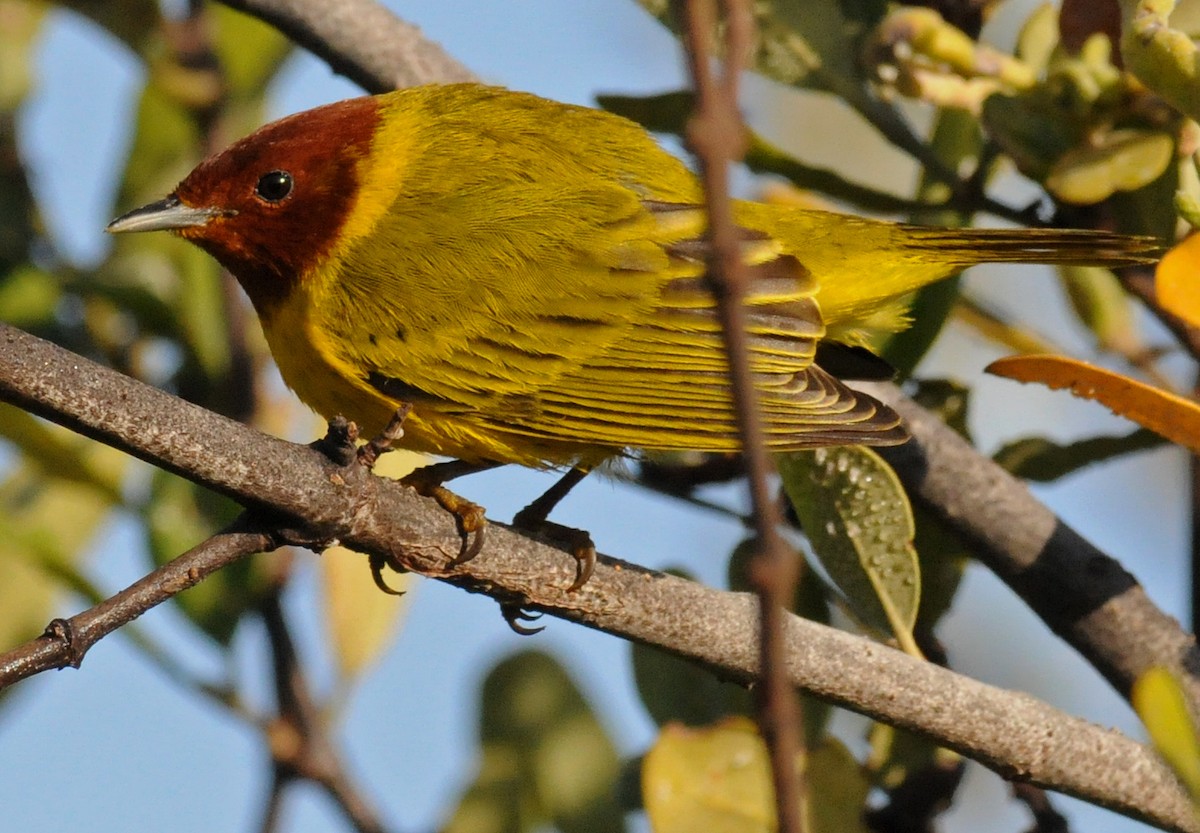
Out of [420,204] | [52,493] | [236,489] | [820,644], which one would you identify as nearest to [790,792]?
[236,489]

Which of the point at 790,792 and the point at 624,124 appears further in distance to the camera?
the point at 624,124

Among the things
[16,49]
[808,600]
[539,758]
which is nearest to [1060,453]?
[808,600]

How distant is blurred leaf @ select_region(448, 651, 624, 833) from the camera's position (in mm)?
3070

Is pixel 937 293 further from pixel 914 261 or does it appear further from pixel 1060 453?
pixel 1060 453

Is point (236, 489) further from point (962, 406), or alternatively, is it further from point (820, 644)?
point (962, 406)

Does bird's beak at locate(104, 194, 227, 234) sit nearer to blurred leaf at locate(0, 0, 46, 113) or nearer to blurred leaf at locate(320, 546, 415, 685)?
blurred leaf at locate(0, 0, 46, 113)

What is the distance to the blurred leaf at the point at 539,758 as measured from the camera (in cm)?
307

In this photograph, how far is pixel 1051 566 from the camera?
2850 mm

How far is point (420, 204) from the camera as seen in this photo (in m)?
3.48

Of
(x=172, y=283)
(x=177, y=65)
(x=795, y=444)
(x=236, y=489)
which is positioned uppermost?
(x=177, y=65)

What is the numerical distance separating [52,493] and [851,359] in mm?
1986

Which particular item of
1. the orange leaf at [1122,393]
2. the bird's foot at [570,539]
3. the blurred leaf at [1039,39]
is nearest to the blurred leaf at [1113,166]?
Answer: the blurred leaf at [1039,39]

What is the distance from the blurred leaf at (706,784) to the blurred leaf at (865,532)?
345 mm

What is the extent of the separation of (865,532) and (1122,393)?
0.57 metres
